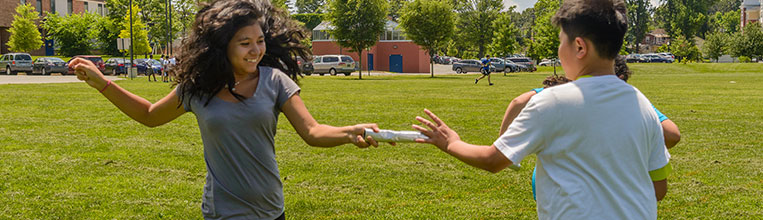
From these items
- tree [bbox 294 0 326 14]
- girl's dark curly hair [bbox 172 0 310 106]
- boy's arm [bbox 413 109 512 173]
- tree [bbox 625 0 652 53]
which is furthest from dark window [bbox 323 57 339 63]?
tree [bbox 294 0 326 14]

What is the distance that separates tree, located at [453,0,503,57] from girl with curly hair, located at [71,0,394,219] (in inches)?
3461

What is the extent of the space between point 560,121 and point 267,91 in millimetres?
1239

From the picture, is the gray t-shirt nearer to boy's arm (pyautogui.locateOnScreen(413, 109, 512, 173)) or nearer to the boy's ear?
boy's arm (pyautogui.locateOnScreen(413, 109, 512, 173))


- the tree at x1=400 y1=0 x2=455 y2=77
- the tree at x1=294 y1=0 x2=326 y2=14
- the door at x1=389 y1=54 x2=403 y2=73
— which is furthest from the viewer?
the tree at x1=294 y1=0 x2=326 y2=14

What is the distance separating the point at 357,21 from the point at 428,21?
575cm

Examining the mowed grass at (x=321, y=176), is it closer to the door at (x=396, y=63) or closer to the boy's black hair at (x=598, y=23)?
the boy's black hair at (x=598, y=23)

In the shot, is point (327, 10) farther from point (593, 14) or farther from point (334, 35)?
point (593, 14)

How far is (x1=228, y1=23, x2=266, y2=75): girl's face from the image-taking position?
120 inches

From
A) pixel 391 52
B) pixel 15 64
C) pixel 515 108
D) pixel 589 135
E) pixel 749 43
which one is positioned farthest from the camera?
pixel 391 52

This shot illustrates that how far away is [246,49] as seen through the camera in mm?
3045

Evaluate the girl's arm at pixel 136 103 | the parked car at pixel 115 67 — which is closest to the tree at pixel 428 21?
the parked car at pixel 115 67

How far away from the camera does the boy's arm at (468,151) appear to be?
8.50ft

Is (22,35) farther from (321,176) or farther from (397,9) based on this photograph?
(397,9)

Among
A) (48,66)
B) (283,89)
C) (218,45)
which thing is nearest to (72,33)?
(48,66)
